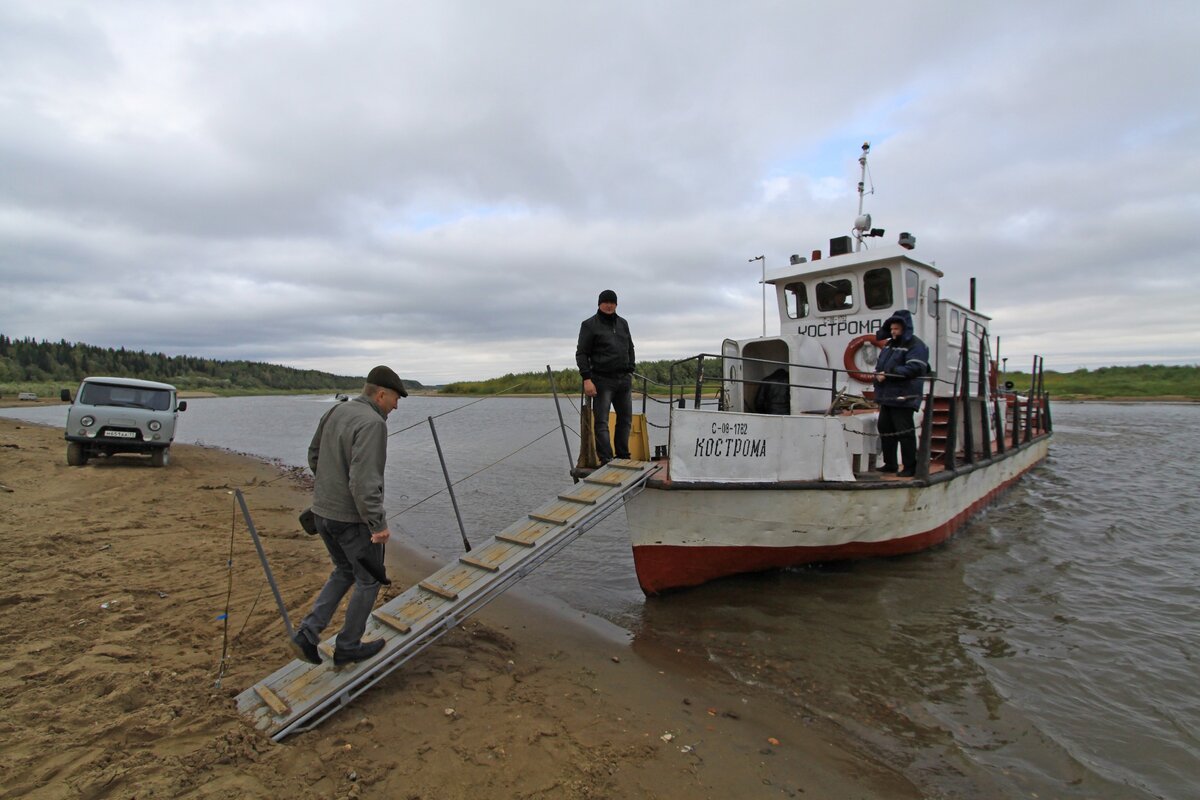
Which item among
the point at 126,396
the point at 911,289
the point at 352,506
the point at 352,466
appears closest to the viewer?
the point at 352,466

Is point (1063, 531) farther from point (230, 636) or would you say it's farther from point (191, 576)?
point (191, 576)

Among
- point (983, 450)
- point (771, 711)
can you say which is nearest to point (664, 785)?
point (771, 711)

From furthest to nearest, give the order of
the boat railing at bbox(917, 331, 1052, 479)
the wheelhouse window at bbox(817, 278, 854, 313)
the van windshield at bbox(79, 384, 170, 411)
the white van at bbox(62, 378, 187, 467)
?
1. the van windshield at bbox(79, 384, 170, 411)
2. the white van at bbox(62, 378, 187, 467)
3. the wheelhouse window at bbox(817, 278, 854, 313)
4. the boat railing at bbox(917, 331, 1052, 479)

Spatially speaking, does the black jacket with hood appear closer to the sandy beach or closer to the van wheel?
the sandy beach

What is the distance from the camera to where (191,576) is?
5.75 metres

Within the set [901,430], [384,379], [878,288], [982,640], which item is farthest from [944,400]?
[384,379]

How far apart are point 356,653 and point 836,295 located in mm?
8202

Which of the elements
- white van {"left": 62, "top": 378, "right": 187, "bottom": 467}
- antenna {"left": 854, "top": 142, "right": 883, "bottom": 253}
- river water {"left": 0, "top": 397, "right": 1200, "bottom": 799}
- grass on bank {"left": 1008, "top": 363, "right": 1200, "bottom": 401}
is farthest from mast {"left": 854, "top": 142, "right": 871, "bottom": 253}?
grass on bank {"left": 1008, "top": 363, "right": 1200, "bottom": 401}

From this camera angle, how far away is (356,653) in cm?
358

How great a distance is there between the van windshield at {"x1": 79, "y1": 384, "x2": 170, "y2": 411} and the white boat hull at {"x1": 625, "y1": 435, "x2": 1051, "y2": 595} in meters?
12.9

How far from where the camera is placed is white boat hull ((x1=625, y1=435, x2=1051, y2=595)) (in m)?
5.80

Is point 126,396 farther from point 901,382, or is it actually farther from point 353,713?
point 901,382

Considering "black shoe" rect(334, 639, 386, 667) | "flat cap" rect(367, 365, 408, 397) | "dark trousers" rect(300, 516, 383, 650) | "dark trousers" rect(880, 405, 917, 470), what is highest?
"flat cap" rect(367, 365, 408, 397)

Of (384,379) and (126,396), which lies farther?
(126,396)
